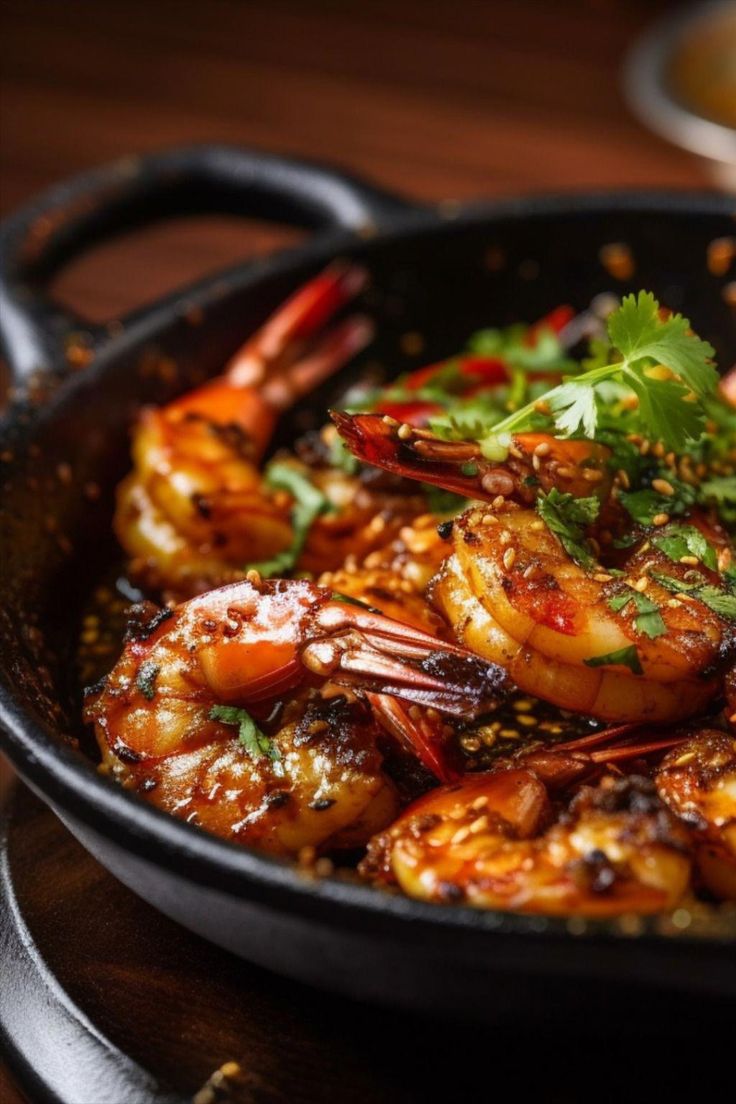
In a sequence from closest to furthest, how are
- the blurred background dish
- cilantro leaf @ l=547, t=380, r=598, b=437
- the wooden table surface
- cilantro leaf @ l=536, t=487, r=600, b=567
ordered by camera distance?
1. cilantro leaf @ l=536, t=487, r=600, b=567
2. cilantro leaf @ l=547, t=380, r=598, b=437
3. the blurred background dish
4. the wooden table surface

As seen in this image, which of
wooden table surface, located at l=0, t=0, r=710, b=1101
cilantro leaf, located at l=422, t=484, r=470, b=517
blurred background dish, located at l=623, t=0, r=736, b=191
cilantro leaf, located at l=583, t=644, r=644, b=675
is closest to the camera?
cilantro leaf, located at l=583, t=644, r=644, b=675

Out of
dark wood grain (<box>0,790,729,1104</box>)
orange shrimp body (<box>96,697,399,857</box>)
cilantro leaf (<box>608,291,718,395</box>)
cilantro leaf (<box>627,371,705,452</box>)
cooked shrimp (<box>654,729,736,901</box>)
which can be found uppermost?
cilantro leaf (<box>608,291,718,395</box>)

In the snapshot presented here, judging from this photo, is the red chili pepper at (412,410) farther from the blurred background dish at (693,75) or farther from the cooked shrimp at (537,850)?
the blurred background dish at (693,75)

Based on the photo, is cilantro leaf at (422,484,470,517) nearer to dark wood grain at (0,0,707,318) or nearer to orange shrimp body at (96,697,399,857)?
orange shrimp body at (96,697,399,857)

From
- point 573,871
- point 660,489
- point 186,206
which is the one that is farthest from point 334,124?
point 573,871

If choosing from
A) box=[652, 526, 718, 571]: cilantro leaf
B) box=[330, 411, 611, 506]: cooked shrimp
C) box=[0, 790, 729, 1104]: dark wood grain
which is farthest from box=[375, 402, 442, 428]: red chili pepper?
box=[0, 790, 729, 1104]: dark wood grain

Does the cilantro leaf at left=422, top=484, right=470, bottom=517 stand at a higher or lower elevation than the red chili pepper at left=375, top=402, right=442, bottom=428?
lower

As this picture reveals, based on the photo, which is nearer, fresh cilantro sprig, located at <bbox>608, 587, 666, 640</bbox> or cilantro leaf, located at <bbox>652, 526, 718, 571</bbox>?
fresh cilantro sprig, located at <bbox>608, 587, 666, 640</bbox>
